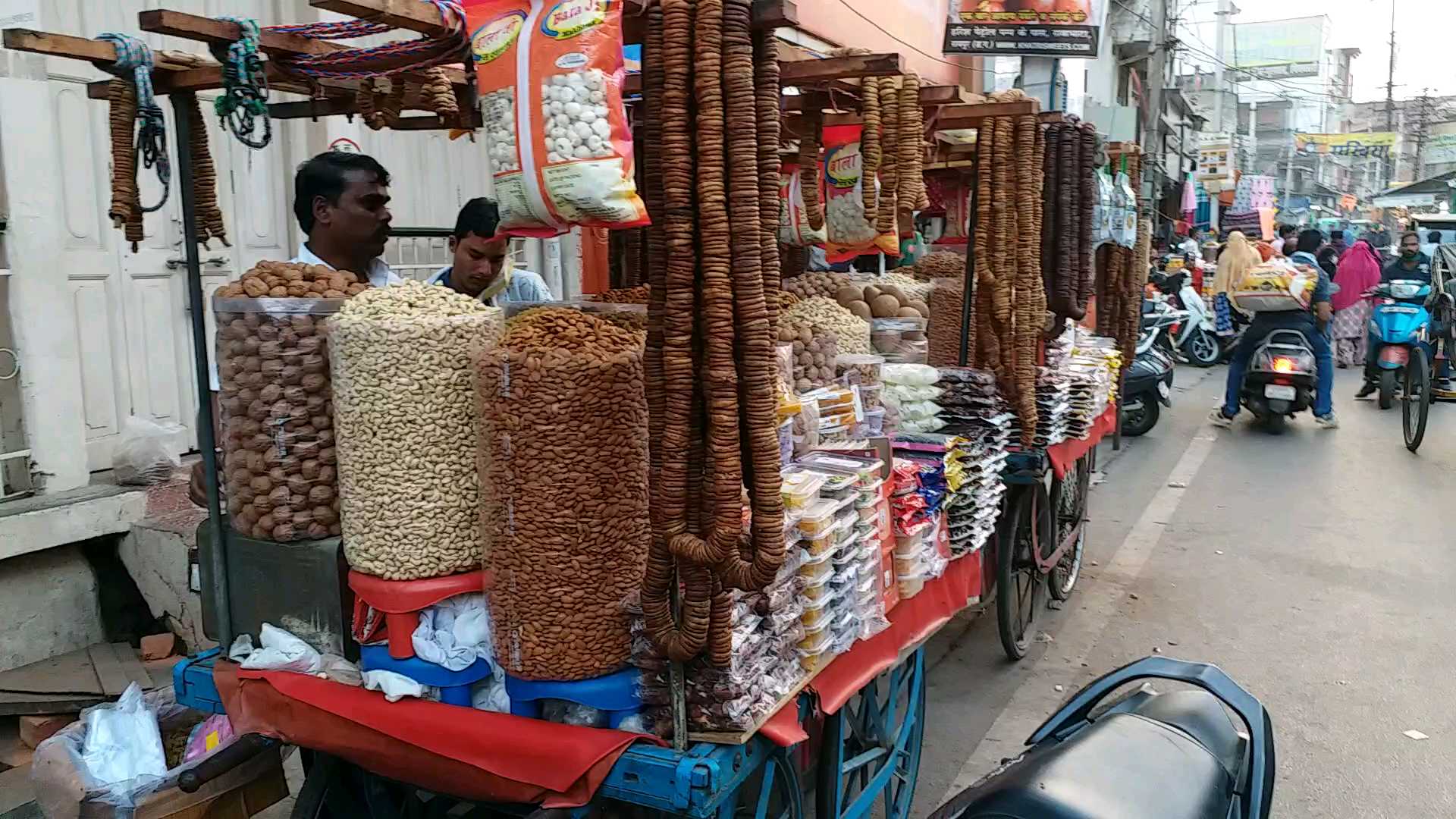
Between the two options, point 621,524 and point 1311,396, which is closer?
point 621,524

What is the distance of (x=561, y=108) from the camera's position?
166 centimetres

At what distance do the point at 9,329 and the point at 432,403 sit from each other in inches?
118

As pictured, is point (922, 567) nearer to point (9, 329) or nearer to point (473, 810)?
point (473, 810)

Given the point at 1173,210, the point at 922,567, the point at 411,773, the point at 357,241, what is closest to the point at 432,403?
the point at 411,773

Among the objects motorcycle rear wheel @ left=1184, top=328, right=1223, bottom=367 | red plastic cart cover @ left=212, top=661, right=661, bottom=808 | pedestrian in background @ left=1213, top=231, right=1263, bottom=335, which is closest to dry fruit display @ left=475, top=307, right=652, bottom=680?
red plastic cart cover @ left=212, top=661, right=661, bottom=808

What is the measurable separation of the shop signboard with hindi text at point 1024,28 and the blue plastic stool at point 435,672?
6964 mm

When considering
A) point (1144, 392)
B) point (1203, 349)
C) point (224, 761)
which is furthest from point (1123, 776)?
point (1203, 349)

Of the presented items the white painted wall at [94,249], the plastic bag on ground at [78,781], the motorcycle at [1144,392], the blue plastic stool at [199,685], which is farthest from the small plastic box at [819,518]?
the motorcycle at [1144,392]

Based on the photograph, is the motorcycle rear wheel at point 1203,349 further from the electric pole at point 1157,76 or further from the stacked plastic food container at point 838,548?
the stacked plastic food container at point 838,548

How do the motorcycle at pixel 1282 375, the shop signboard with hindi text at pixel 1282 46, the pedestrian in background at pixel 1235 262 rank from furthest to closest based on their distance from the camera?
the shop signboard with hindi text at pixel 1282 46 < the pedestrian in background at pixel 1235 262 < the motorcycle at pixel 1282 375

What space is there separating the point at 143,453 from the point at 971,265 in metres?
3.56

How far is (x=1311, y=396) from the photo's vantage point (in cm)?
921

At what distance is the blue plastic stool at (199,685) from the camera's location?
2188 mm

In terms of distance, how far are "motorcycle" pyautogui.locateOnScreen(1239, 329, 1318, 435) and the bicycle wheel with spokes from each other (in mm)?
734
